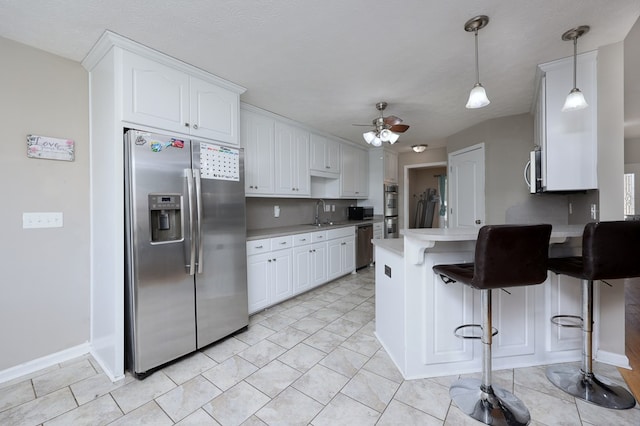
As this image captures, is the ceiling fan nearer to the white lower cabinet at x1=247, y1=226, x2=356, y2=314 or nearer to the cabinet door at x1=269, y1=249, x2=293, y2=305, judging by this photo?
the white lower cabinet at x1=247, y1=226, x2=356, y2=314

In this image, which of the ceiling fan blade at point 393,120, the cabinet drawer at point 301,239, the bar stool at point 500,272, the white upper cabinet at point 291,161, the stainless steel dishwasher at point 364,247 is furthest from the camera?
the stainless steel dishwasher at point 364,247

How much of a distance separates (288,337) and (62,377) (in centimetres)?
168

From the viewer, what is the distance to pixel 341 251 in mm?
4238

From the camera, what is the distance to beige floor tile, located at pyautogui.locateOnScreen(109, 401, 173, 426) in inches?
60.1

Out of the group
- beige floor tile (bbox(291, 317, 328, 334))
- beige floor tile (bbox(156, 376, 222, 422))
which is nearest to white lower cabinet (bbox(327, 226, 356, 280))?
beige floor tile (bbox(291, 317, 328, 334))

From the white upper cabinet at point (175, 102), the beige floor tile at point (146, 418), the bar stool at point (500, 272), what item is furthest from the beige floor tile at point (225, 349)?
the white upper cabinet at point (175, 102)

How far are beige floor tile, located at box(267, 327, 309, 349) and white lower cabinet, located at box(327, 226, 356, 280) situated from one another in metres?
1.42

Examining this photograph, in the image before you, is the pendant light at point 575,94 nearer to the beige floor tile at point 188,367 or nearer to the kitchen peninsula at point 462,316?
the kitchen peninsula at point 462,316

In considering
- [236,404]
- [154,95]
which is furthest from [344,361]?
[154,95]

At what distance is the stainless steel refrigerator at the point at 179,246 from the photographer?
75.5 inches

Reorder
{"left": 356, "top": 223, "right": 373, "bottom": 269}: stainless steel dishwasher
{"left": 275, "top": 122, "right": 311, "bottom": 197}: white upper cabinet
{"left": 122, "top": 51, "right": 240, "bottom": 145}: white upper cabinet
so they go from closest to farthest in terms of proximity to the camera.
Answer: {"left": 122, "top": 51, "right": 240, "bottom": 145}: white upper cabinet
{"left": 275, "top": 122, "right": 311, "bottom": 197}: white upper cabinet
{"left": 356, "top": 223, "right": 373, "bottom": 269}: stainless steel dishwasher

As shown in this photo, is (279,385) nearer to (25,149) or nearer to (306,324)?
(306,324)

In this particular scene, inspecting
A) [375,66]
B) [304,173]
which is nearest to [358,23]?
[375,66]

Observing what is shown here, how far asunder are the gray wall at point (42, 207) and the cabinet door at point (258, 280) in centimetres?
137
